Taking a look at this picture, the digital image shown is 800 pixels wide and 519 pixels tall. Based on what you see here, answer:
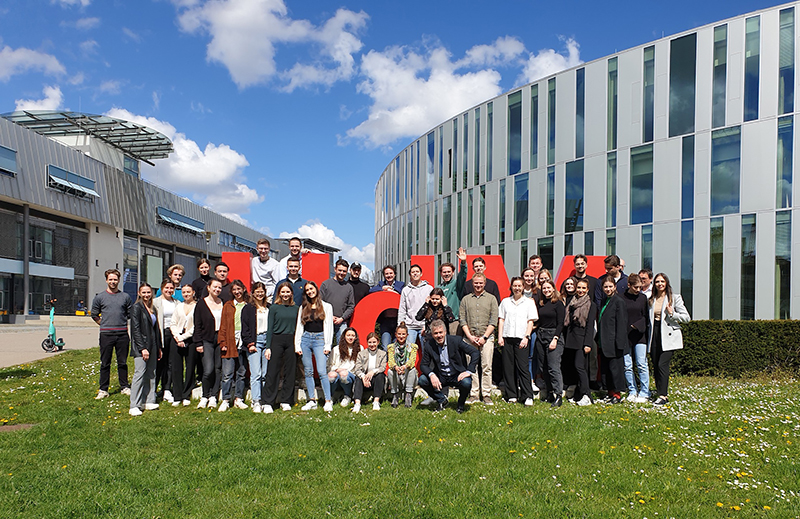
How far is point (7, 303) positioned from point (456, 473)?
3316 cm

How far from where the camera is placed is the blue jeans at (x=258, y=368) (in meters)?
7.43

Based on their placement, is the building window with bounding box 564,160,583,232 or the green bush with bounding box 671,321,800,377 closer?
the green bush with bounding box 671,321,800,377

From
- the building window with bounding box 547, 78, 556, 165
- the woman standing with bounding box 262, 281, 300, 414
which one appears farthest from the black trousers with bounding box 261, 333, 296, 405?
the building window with bounding box 547, 78, 556, 165

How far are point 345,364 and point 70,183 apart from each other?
3214 cm

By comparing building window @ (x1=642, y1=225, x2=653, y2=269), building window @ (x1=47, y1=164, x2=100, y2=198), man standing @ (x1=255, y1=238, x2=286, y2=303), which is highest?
building window @ (x1=47, y1=164, x2=100, y2=198)

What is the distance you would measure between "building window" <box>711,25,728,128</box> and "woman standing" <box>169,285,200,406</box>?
16845 millimetres

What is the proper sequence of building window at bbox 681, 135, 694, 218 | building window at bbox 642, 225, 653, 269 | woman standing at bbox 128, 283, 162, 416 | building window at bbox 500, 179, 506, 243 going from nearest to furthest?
woman standing at bbox 128, 283, 162, 416, building window at bbox 681, 135, 694, 218, building window at bbox 642, 225, 653, 269, building window at bbox 500, 179, 506, 243

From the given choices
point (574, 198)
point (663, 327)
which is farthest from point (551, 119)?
point (663, 327)

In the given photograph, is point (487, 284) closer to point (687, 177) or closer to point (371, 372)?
point (371, 372)

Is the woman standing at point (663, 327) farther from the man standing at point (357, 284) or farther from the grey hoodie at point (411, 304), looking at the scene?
the man standing at point (357, 284)

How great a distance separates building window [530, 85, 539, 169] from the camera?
21.7 m

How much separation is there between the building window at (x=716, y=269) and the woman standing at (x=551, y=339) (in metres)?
11.2

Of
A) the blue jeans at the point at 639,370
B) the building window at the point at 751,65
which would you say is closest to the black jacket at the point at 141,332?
the blue jeans at the point at 639,370

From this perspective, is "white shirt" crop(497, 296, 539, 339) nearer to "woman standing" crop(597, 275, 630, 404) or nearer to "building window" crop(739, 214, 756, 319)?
"woman standing" crop(597, 275, 630, 404)
